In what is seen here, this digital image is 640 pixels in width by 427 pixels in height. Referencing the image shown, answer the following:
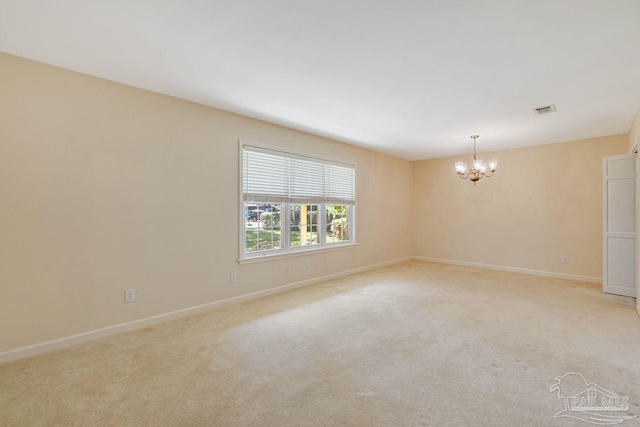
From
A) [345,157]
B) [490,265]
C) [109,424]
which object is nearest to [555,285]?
[490,265]

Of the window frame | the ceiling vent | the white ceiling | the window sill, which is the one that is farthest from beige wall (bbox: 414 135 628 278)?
the window sill

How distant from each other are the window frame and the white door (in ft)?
12.6

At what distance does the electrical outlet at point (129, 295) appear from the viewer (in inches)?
117

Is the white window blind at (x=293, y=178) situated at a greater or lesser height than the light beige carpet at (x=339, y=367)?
greater

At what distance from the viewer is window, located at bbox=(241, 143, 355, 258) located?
403cm

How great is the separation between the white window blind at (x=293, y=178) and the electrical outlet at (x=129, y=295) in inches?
65.6

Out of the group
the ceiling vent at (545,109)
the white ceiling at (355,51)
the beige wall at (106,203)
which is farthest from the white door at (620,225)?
the beige wall at (106,203)

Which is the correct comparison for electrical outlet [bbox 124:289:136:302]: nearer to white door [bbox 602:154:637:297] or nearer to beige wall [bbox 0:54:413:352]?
beige wall [bbox 0:54:413:352]

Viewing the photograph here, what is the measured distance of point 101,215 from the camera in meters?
2.81

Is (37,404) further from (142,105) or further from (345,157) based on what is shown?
(345,157)

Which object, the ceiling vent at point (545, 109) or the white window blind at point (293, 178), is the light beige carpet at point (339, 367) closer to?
the white window blind at point (293, 178)

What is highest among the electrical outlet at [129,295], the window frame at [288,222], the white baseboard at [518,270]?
the window frame at [288,222]

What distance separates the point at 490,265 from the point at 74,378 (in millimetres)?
6729

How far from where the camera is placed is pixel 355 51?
234cm
